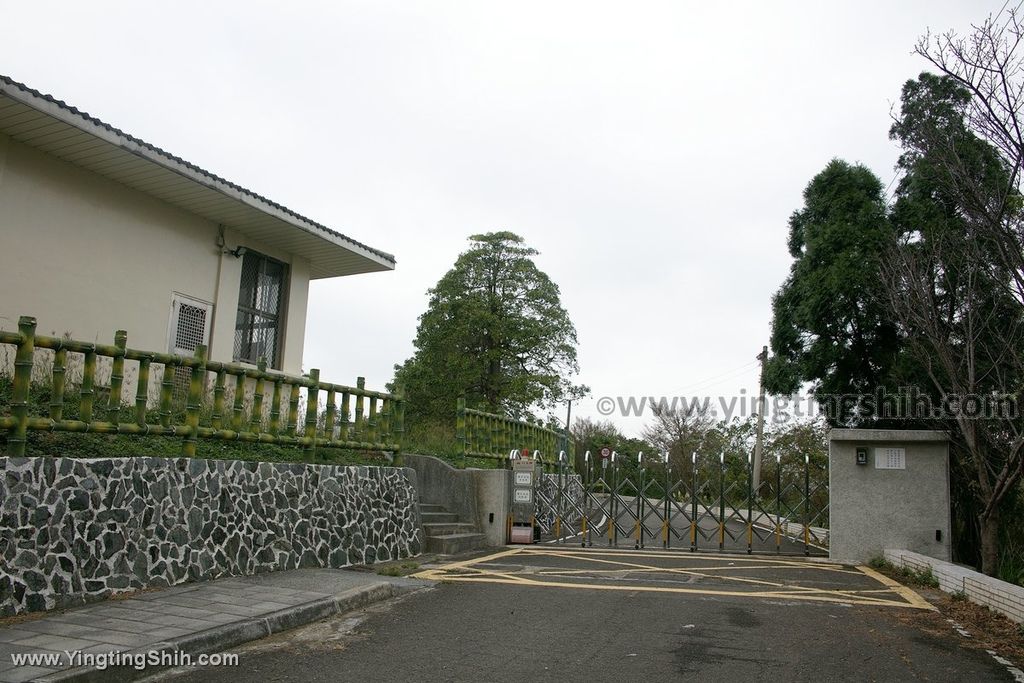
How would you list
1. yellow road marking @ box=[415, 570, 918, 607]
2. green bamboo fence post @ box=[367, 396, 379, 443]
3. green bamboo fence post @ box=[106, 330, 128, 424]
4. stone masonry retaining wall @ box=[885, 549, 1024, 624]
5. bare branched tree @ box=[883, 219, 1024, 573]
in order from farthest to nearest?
green bamboo fence post @ box=[367, 396, 379, 443] < bare branched tree @ box=[883, 219, 1024, 573] < yellow road marking @ box=[415, 570, 918, 607] < stone masonry retaining wall @ box=[885, 549, 1024, 624] < green bamboo fence post @ box=[106, 330, 128, 424]

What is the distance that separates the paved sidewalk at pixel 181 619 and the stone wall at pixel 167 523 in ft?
0.86

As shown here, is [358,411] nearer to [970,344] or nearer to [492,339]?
[970,344]

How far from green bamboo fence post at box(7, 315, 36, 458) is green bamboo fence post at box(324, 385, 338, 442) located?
4.62 m

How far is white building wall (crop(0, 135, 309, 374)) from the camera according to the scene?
35.6 feet

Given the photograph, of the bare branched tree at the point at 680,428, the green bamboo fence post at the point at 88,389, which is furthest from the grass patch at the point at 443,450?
the bare branched tree at the point at 680,428

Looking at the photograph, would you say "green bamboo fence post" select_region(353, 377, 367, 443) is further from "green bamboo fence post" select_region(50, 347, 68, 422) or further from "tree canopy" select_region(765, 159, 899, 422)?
"tree canopy" select_region(765, 159, 899, 422)

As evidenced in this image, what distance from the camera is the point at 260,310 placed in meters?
15.0

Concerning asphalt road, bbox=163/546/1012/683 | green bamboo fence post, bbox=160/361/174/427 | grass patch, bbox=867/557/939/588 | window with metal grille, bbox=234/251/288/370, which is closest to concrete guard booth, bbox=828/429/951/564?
grass patch, bbox=867/557/939/588

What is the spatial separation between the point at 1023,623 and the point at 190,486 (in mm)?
8258

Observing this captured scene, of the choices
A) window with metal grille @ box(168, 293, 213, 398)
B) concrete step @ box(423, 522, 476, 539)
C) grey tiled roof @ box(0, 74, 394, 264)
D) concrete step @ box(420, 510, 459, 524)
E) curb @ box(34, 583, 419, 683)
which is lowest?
curb @ box(34, 583, 419, 683)

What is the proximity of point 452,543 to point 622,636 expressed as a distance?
251 inches

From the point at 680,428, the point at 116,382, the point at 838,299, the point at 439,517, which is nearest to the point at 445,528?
the point at 439,517

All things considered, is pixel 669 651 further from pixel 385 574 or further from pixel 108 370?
pixel 108 370

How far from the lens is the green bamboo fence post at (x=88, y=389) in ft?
24.7
